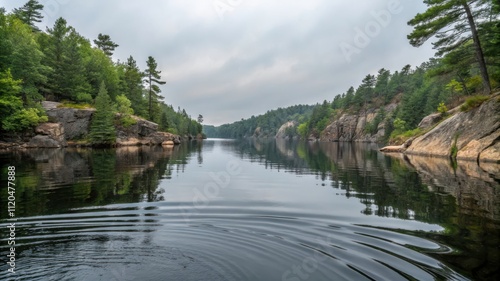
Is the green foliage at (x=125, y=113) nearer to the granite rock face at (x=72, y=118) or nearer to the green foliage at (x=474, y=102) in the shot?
the granite rock face at (x=72, y=118)

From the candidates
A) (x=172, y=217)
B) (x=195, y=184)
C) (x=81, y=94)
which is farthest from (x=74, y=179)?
(x=81, y=94)

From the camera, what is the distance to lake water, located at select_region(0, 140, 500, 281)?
18.0 ft

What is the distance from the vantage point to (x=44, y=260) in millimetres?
5727

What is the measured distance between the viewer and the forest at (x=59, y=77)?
146 ft

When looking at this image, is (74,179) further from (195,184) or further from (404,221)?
(404,221)

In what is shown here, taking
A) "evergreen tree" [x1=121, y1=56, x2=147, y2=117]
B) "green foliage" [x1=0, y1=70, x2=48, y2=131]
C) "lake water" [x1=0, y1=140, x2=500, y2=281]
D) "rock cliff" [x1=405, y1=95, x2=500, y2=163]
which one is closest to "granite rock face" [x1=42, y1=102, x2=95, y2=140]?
"green foliage" [x1=0, y1=70, x2=48, y2=131]

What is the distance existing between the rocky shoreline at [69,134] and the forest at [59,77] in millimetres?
1524

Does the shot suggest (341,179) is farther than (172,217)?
Yes

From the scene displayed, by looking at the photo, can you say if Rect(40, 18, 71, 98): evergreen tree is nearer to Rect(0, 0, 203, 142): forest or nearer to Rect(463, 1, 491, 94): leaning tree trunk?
Rect(0, 0, 203, 142): forest

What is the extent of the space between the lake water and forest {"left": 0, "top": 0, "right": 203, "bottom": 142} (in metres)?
38.9

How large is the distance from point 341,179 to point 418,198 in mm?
6283

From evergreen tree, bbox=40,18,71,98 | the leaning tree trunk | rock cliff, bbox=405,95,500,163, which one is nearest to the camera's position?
rock cliff, bbox=405,95,500,163

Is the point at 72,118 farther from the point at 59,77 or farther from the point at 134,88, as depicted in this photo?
the point at 134,88

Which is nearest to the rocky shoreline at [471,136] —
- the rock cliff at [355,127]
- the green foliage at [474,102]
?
the green foliage at [474,102]
